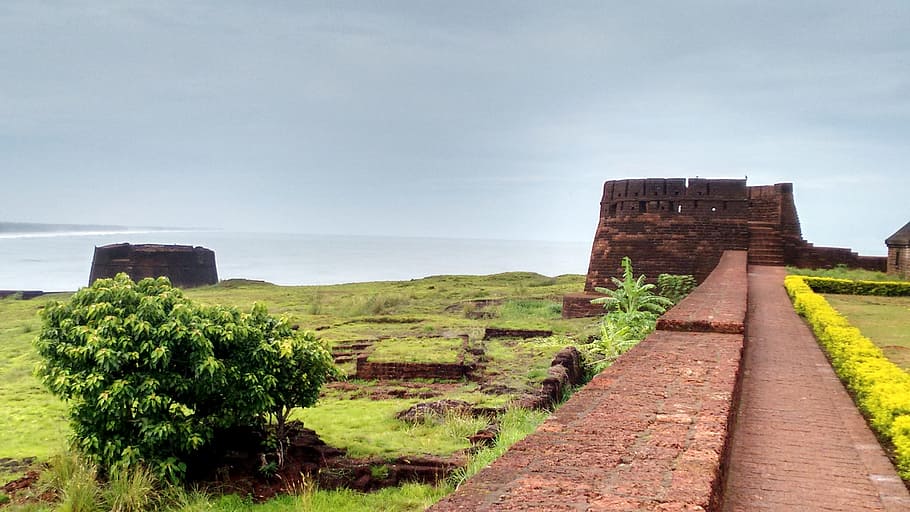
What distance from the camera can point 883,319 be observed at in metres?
9.07

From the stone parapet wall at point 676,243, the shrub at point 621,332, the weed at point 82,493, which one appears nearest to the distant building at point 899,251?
the stone parapet wall at point 676,243

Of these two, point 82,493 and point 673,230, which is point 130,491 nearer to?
point 82,493

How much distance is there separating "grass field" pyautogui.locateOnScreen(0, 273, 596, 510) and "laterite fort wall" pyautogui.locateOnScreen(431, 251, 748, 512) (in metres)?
2.30

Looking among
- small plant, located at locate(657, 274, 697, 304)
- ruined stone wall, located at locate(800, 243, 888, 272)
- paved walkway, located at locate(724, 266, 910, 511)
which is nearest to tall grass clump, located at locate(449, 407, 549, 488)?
paved walkway, located at locate(724, 266, 910, 511)

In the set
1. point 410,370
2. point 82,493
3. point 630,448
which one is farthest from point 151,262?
point 630,448

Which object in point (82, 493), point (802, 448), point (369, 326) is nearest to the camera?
point (802, 448)

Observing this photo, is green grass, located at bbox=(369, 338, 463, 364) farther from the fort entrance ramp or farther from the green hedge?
the green hedge

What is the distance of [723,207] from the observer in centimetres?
1538

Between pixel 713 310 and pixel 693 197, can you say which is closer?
pixel 713 310

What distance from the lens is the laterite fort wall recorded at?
2160mm

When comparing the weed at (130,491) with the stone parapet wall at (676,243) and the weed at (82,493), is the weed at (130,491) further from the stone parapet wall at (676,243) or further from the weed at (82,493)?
the stone parapet wall at (676,243)

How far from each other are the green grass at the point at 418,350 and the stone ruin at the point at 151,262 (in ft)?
66.4

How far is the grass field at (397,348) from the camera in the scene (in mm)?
6883

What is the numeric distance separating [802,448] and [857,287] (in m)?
11.1
